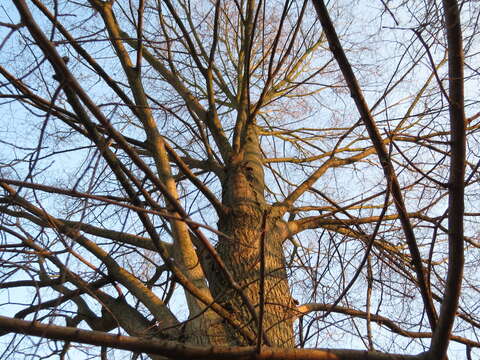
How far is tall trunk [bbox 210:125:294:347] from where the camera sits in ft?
6.20

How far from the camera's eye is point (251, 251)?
6.88 ft

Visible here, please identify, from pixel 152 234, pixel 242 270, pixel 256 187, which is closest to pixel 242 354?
pixel 152 234

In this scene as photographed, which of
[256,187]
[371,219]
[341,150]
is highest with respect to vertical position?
[341,150]

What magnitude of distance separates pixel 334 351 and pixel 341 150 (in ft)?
6.60

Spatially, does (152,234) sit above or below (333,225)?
below

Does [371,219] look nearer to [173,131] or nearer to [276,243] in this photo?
[276,243]

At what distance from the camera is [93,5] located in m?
2.24

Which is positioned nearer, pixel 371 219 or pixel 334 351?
pixel 334 351

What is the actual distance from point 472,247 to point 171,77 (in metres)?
2.17

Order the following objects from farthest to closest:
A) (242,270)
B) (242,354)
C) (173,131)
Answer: (173,131)
(242,270)
(242,354)

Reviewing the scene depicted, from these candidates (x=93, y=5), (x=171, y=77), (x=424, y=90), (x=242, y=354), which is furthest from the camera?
(x=171, y=77)

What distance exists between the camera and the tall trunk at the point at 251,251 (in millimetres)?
1891

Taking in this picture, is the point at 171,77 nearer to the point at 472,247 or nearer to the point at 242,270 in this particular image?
the point at 242,270

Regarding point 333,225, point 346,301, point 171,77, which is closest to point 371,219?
point 333,225
